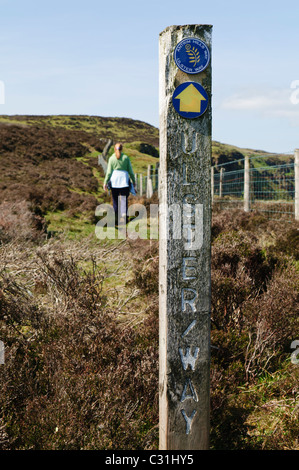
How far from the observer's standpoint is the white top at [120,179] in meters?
9.52

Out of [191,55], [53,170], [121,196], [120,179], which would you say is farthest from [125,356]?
[53,170]

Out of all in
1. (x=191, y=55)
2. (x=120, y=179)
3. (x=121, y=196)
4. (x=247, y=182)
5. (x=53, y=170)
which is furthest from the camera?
(x=53, y=170)

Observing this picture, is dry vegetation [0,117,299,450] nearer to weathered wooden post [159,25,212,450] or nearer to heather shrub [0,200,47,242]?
weathered wooden post [159,25,212,450]

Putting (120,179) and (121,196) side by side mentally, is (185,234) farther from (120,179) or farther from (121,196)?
(121,196)

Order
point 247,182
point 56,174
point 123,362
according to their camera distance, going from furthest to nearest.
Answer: point 56,174 → point 247,182 → point 123,362

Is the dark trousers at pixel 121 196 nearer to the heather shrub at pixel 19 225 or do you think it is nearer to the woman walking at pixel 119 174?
the woman walking at pixel 119 174

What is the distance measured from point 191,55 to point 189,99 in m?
0.23

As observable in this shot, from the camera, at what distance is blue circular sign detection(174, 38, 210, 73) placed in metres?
2.26

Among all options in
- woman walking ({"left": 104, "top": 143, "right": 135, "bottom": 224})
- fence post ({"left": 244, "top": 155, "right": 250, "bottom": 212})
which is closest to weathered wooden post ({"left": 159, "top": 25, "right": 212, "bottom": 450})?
woman walking ({"left": 104, "top": 143, "right": 135, "bottom": 224})

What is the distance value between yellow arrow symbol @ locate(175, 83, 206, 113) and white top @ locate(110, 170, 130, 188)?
7253mm

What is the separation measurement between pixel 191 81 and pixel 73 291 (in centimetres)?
248

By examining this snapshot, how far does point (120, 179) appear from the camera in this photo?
9531 millimetres
